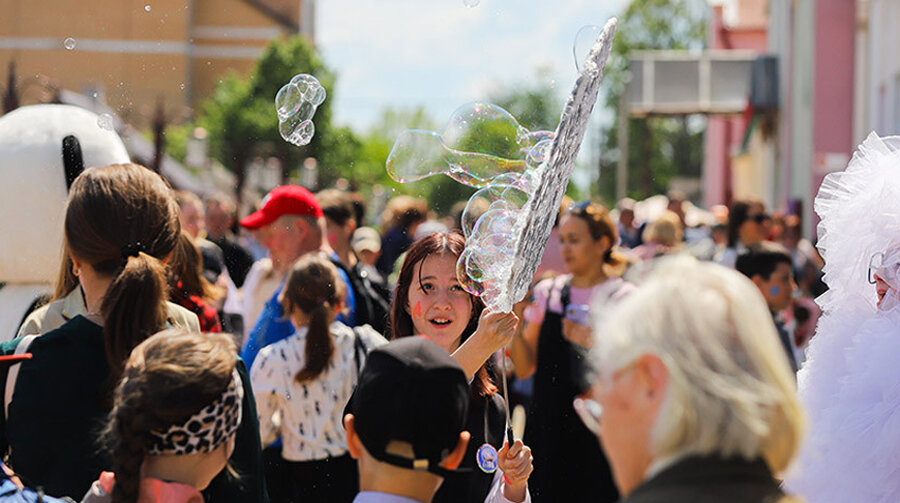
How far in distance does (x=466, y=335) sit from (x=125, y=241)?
1.12 metres

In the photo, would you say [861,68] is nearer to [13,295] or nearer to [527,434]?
[527,434]

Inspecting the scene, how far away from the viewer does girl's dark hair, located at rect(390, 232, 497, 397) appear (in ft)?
11.4

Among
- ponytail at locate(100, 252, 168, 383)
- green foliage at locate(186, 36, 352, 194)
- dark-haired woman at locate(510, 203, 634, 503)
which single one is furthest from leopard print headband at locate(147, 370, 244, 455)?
green foliage at locate(186, 36, 352, 194)

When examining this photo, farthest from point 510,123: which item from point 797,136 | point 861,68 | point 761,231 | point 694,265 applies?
point 797,136

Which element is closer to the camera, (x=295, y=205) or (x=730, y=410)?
(x=730, y=410)

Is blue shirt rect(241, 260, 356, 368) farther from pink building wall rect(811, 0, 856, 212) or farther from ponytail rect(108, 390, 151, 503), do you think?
pink building wall rect(811, 0, 856, 212)

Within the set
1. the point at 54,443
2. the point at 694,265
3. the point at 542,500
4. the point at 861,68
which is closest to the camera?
the point at 694,265

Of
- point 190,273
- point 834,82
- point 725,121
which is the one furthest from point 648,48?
point 190,273

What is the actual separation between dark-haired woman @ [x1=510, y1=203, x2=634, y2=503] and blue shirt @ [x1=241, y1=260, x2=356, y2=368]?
3.59 ft

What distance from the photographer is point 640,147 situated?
5591cm

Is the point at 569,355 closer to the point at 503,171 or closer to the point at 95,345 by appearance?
the point at 503,171

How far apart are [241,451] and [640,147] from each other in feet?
179

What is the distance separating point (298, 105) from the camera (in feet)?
13.3

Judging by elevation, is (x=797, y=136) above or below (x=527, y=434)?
above
